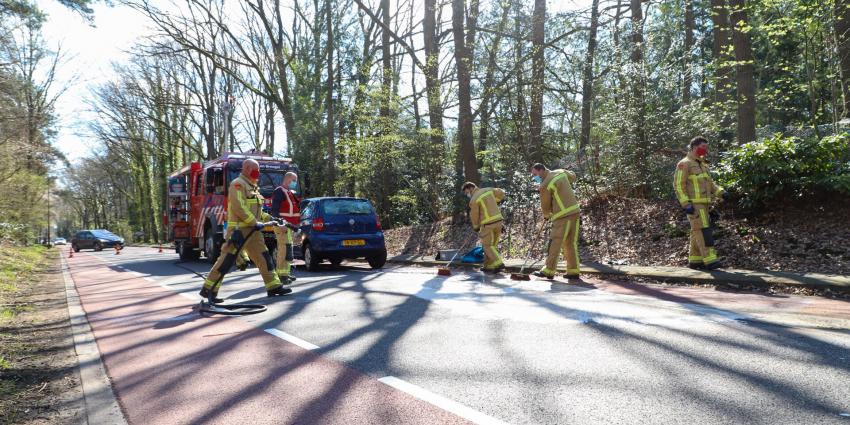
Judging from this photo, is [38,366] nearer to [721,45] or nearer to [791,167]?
[791,167]

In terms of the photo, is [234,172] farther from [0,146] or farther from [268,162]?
[0,146]

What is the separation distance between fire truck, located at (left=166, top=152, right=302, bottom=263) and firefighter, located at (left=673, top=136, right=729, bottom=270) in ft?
28.2

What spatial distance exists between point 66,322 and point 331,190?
15.3 m

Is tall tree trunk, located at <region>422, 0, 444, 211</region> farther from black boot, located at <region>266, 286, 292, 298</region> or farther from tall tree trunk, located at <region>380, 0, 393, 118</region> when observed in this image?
black boot, located at <region>266, 286, 292, 298</region>

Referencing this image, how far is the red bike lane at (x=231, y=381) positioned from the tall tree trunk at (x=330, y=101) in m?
15.6

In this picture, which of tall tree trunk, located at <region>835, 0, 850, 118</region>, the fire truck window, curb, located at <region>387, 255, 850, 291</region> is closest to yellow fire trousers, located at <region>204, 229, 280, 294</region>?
curb, located at <region>387, 255, 850, 291</region>

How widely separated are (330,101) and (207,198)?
320 inches

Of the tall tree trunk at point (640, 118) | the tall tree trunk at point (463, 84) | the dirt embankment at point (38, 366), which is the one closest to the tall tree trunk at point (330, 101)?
the tall tree trunk at point (463, 84)

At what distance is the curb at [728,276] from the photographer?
22.9 feet

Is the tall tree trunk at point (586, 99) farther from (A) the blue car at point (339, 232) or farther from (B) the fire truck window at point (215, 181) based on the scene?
(B) the fire truck window at point (215, 181)

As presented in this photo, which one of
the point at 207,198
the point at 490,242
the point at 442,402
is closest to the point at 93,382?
the point at 442,402

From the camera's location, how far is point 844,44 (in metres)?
10.8

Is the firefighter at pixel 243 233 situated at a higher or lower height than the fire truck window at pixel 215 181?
lower

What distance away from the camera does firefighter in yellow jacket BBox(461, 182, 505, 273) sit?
10906 millimetres
